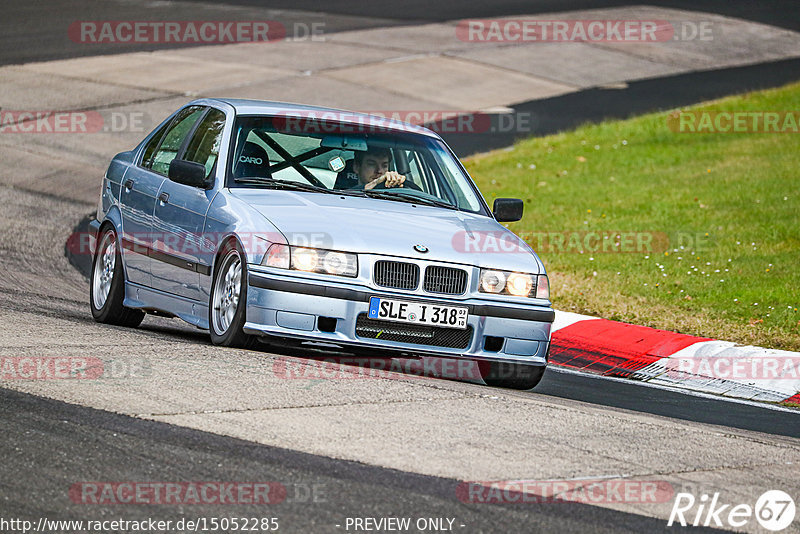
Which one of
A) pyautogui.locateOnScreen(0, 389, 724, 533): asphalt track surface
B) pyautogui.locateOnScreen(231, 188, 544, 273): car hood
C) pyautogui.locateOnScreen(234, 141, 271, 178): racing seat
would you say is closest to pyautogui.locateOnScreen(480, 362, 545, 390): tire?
pyautogui.locateOnScreen(231, 188, 544, 273): car hood

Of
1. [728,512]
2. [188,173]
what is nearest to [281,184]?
[188,173]

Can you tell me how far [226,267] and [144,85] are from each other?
15780 mm

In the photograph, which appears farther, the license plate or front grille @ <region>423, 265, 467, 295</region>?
front grille @ <region>423, 265, 467, 295</region>

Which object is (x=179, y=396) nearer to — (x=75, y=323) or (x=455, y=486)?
(x=455, y=486)

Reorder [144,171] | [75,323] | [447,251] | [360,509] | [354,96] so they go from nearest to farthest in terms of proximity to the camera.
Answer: [360,509]
[447,251]
[75,323]
[144,171]
[354,96]

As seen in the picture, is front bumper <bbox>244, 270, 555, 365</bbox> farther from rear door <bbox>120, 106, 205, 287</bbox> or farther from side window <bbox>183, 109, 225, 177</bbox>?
rear door <bbox>120, 106, 205, 287</bbox>

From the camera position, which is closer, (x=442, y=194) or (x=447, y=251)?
(x=447, y=251)

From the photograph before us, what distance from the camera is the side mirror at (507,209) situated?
28.9ft

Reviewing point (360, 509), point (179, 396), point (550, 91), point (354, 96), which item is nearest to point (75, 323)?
point (179, 396)

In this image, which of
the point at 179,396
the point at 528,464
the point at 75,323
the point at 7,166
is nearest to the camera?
the point at 528,464

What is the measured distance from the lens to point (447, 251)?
24.7 ft

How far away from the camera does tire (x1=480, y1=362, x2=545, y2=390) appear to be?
25.8ft

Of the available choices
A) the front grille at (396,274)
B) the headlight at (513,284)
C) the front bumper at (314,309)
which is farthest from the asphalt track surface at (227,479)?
the headlight at (513,284)

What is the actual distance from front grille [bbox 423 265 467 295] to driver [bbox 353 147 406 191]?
123 cm
